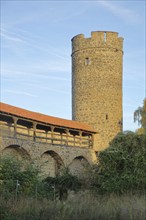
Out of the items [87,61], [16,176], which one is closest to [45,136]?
[87,61]

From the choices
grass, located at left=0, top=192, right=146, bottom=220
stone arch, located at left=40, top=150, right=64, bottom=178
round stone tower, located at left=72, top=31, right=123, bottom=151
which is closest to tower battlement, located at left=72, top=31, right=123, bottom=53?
round stone tower, located at left=72, top=31, right=123, bottom=151

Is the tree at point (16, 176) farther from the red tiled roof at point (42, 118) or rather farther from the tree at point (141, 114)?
the tree at point (141, 114)

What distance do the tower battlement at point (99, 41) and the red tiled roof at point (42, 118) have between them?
555 cm

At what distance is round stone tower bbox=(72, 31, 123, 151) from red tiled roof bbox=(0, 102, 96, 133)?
1.16 m

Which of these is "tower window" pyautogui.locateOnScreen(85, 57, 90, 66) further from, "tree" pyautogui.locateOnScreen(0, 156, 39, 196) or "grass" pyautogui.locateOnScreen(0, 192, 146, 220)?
"grass" pyautogui.locateOnScreen(0, 192, 146, 220)

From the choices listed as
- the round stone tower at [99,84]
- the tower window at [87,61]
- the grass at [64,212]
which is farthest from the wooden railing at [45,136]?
the grass at [64,212]

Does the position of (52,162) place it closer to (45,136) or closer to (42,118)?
(45,136)

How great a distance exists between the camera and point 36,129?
25484mm

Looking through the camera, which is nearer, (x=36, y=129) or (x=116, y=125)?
(x=36, y=129)

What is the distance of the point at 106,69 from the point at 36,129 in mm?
7355

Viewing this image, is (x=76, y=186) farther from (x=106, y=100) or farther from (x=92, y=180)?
(x=106, y=100)

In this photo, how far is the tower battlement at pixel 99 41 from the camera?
30328 millimetres

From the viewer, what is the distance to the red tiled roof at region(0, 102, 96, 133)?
22.2m

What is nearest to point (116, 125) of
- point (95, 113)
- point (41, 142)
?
point (95, 113)
